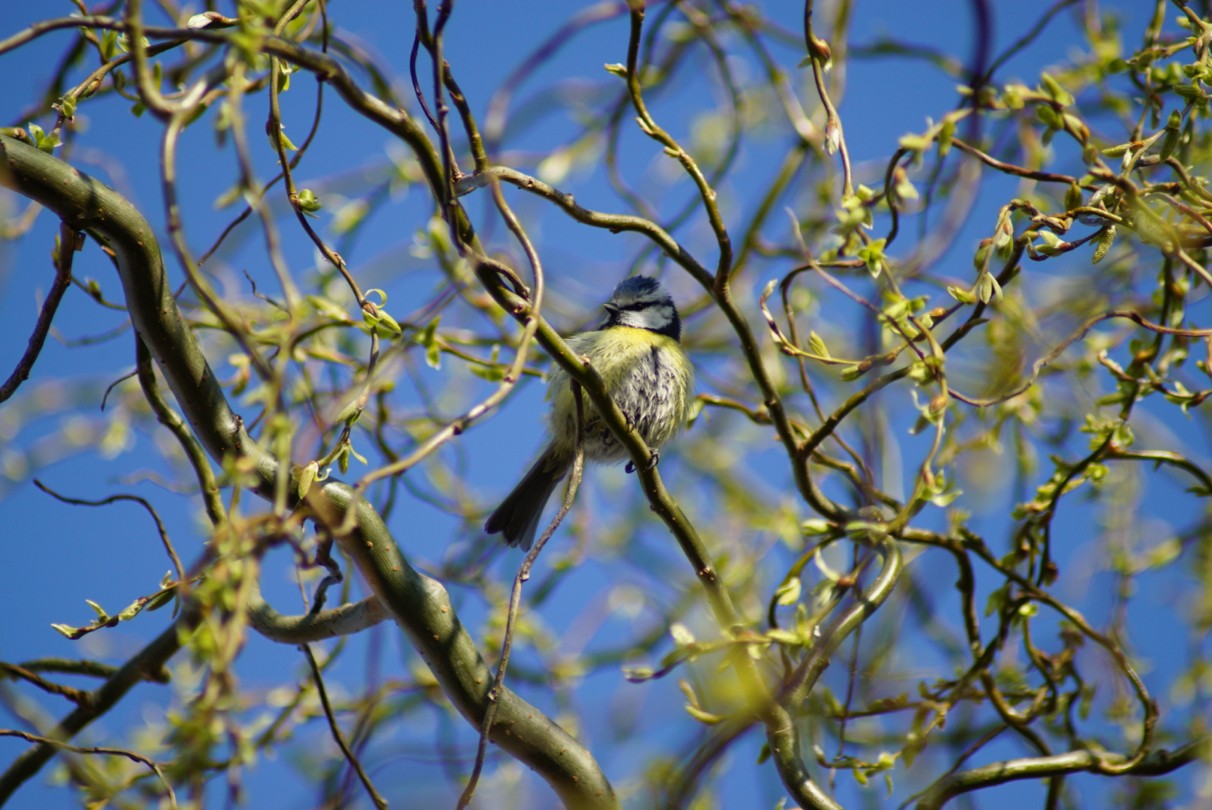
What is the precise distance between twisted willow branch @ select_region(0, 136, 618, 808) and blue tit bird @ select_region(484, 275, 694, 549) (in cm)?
142

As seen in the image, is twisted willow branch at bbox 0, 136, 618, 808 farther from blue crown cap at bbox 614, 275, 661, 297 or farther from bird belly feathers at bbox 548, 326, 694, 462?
blue crown cap at bbox 614, 275, 661, 297

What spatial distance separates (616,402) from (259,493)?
5.53 ft

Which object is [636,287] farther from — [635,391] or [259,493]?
[259,493]

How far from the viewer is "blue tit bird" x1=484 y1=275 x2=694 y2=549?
371 cm

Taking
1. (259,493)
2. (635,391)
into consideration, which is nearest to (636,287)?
(635,391)

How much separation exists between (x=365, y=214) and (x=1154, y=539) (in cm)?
312

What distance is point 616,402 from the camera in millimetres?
3635

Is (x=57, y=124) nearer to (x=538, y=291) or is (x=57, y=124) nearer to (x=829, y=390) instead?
(x=538, y=291)

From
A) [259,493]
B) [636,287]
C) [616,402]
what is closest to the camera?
[259,493]

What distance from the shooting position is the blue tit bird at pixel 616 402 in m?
3.71

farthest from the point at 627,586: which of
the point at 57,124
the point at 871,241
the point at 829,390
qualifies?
the point at 57,124

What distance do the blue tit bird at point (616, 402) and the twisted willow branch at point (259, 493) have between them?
4.67 feet

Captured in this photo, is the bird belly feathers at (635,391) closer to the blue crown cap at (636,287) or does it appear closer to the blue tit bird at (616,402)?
the blue tit bird at (616,402)

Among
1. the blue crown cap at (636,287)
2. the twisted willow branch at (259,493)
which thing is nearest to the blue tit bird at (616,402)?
the blue crown cap at (636,287)
